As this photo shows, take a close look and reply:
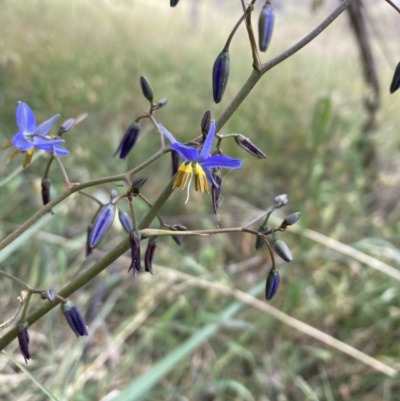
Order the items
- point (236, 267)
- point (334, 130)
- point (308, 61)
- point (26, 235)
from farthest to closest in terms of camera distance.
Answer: point (308, 61) < point (334, 130) < point (236, 267) < point (26, 235)

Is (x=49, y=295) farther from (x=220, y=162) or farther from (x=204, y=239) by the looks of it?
(x=204, y=239)

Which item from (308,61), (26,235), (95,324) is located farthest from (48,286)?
(308,61)

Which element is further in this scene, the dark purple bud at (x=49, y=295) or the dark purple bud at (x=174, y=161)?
the dark purple bud at (x=174, y=161)

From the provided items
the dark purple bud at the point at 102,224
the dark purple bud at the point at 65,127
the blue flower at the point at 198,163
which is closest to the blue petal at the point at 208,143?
the blue flower at the point at 198,163

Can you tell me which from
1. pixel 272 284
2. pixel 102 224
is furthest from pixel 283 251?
pixel 102 224

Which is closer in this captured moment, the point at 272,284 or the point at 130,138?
the point at 272,284

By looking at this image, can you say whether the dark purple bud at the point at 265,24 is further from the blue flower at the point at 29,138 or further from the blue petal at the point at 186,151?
the blue flower at the point at 29,138

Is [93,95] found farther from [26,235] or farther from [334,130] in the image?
[26,235]
